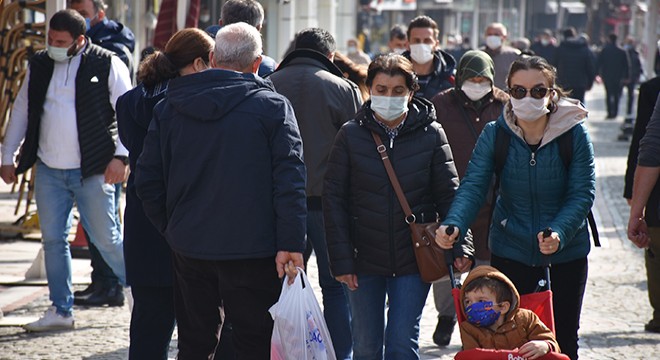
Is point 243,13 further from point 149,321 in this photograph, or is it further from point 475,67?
point 149,321

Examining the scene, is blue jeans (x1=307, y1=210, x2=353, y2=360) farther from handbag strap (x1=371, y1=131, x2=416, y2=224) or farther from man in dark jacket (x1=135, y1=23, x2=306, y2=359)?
man in dark jacket (x1=135, y1=23, x2=306, y2=359)

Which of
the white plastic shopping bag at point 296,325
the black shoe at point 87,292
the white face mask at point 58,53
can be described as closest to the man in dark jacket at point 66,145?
the white face mask at point 58,53

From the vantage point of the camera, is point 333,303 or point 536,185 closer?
point 536,185

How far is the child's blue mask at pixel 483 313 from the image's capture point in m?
5.28

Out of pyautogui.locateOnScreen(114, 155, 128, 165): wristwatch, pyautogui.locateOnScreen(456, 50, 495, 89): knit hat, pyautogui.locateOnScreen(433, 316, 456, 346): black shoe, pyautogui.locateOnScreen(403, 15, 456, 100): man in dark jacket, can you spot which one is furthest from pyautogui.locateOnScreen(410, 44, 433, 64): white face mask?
pyautogui.locateOnScreen(114, 155, 128, 165): wristwatch

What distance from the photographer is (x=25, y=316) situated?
8.44 metres

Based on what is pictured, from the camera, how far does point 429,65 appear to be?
902 cm

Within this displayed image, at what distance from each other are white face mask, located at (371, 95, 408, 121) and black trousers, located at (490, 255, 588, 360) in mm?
823

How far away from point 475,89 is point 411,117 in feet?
5.77

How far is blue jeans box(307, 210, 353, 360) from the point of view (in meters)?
6.95

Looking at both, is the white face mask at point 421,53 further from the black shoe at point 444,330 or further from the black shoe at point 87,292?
the black shoe at point 87,292

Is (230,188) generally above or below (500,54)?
above

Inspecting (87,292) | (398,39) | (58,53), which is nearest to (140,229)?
(58,53)

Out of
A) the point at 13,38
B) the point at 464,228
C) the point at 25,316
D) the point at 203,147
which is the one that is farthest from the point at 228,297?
the point at 13,38
